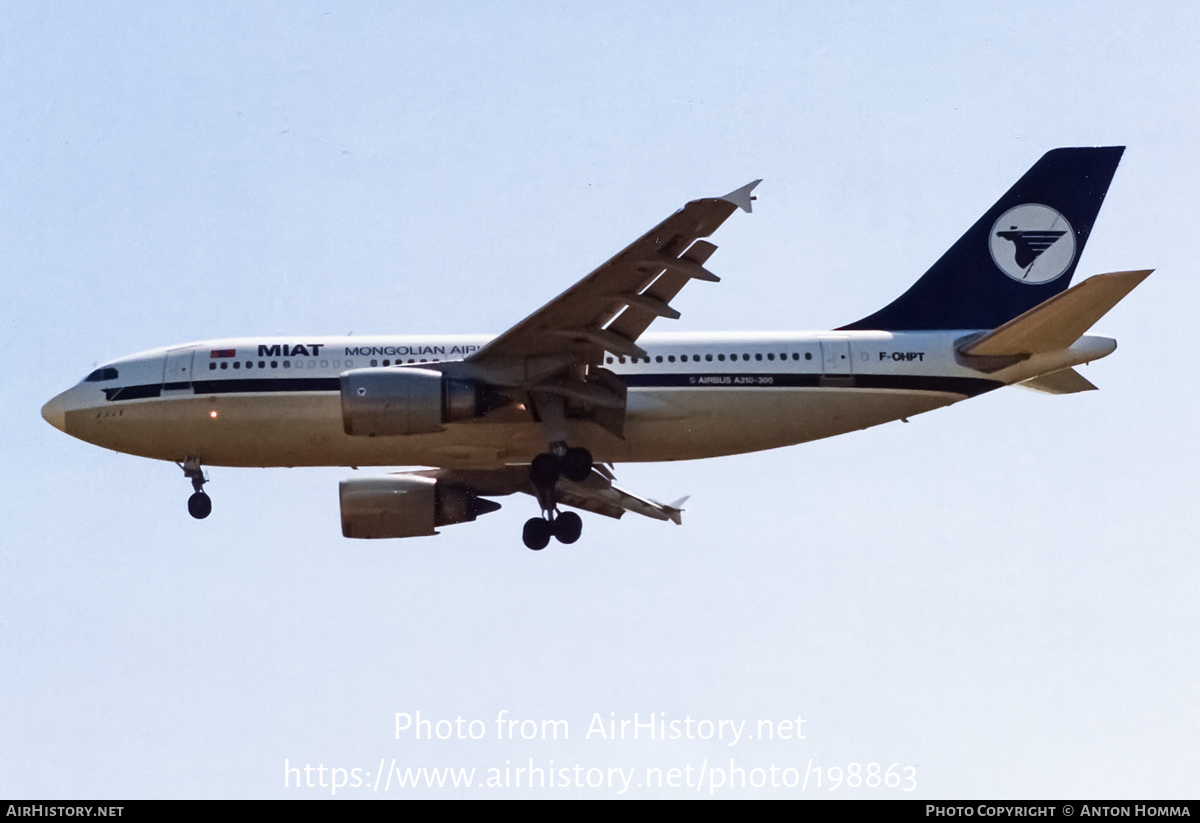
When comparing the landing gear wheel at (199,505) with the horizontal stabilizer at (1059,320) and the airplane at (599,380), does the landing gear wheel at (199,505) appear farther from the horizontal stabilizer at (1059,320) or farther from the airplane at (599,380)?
the horizontal stabilizer at (1059,320)

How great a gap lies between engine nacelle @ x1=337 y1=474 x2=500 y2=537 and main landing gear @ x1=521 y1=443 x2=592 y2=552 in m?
2.70

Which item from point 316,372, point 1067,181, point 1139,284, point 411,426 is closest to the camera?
point 1139,284

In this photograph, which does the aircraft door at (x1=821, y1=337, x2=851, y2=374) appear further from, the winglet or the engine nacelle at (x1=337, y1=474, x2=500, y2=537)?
the engine nacelle at (x1=337, y1=474, x2=500, y2=537)

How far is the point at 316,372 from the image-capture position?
82.7ft

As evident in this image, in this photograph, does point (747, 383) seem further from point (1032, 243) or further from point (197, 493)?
point (197, 493)

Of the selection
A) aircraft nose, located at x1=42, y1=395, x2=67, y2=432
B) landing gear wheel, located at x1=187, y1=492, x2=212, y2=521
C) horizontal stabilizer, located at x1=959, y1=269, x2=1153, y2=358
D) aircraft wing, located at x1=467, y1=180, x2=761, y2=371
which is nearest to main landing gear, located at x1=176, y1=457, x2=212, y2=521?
landing gear wheel, located at x1=187, y1=492, x2=212, y2=521

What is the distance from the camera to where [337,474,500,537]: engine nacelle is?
91.5ft

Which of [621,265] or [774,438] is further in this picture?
[774,438]

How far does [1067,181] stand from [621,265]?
30.2 feet

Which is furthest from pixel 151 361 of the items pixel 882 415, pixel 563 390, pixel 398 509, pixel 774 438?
pixel 882 415

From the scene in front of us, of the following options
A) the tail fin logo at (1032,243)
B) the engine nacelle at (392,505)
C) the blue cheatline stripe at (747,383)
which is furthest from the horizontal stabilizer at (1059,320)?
the engine nacelle at (392,505)

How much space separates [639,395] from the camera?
24.8 m
